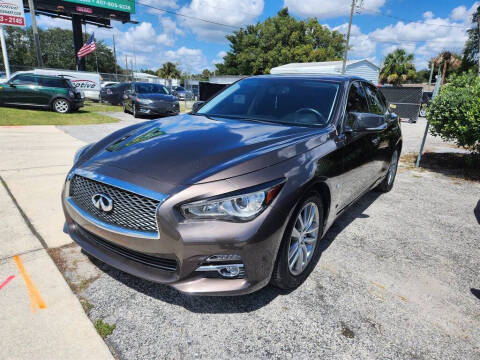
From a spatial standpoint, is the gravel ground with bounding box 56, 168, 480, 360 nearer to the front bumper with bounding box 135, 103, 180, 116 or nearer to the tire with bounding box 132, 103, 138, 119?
the front bumper with bounding box 135, 103, 180, 116

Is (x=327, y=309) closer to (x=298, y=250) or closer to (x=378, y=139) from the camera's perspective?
(x=298, y=250)

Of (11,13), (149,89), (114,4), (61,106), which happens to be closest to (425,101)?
(149,89)

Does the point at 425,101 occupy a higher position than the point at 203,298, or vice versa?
the point at 425,101

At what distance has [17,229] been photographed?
10.0 feet

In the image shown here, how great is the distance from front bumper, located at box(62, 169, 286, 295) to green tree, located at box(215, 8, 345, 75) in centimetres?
4694

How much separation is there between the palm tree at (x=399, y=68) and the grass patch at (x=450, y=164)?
44198 millimetres

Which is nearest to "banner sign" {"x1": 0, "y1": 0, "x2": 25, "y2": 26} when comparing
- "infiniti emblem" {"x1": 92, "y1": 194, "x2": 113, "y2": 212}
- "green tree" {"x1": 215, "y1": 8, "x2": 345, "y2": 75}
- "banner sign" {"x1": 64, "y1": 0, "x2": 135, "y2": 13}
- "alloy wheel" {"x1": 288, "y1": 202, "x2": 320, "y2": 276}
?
"banner sign" {"x1": 64, "y1": 0, "x2": 135, "y2": 13}

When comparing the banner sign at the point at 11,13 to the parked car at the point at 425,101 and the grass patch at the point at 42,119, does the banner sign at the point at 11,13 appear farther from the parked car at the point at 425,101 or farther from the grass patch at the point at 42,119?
the parked car at the point at 425,101

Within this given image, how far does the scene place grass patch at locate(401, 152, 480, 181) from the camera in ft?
21.6

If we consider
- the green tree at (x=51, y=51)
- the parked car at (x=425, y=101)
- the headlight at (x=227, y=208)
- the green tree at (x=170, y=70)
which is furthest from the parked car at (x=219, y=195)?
the green tree at (x=170, y=70)

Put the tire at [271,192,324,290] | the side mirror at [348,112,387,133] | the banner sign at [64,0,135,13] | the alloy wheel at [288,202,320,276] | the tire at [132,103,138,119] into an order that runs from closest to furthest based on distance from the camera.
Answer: the tire at [271,192,324,290] → the alloy wheel at [288,202,320,276] → the side mirror at [348,112,387,133] → the tire at [132,103,138,119] → the banner sign at [64,0,135,13]

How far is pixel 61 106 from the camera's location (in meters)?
12.4

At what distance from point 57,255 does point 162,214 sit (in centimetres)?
153

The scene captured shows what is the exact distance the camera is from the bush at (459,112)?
5.84 meters
